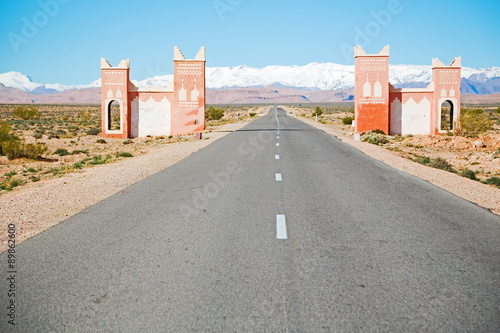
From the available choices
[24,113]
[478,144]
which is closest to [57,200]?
[478,144]

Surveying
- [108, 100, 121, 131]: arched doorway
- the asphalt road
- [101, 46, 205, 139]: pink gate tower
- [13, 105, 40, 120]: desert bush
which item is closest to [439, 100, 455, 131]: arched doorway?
[101, 46, 205, 139]: pink gate tower

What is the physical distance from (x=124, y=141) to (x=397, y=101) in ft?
74.0

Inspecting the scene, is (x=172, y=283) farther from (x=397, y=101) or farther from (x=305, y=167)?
(x=397, y=101)

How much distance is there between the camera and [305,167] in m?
15.5

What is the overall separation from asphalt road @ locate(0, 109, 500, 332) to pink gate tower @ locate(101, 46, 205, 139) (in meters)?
26.9

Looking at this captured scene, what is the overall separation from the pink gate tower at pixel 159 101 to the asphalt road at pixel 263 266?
1061 inches

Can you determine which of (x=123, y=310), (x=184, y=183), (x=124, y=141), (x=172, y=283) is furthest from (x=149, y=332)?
(x=124, y=141)


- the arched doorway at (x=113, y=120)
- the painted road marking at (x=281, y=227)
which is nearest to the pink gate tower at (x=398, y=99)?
the arched doorway at (x=113, y=120)

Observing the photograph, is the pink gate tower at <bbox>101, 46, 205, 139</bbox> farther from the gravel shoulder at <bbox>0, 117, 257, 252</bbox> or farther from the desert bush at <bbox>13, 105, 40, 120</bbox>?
the desert bush at <bbox>13, 105, 40, 120</bbox>

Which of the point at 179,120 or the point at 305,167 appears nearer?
the point at 305,167

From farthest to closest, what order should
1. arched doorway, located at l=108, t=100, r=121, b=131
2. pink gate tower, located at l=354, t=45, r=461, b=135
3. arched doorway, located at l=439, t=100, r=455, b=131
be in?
arched doorway, located at l=108, t=100, r=121, b=131
arched doorway, located at l=439, t=100, r=455, b=131
pink gate tower, located at l=354, t=45, r=461, b=135

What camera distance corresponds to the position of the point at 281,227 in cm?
742

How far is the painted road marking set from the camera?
271 inches

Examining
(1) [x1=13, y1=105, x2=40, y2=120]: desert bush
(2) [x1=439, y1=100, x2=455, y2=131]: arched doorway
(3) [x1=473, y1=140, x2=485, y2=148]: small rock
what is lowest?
(3) [x1=473, y1=140, x2=485, y2=148]: small rock
